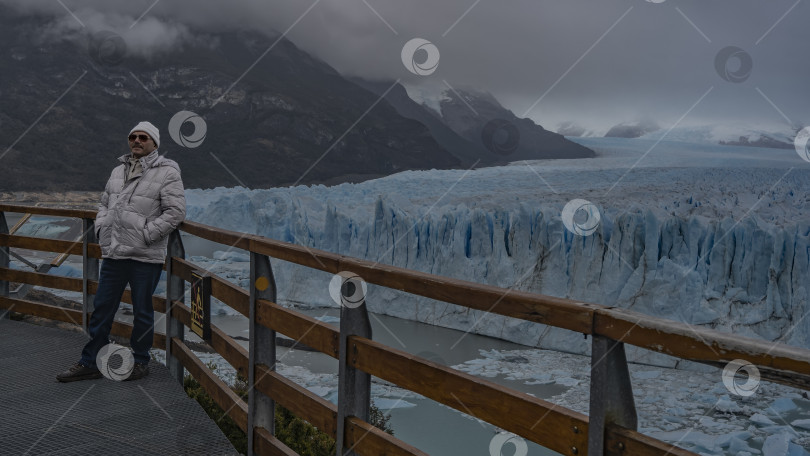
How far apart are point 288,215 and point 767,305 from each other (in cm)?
1671

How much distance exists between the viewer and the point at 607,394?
1356mm

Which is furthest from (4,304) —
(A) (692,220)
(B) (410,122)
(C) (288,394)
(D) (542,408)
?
(B) (410,122)

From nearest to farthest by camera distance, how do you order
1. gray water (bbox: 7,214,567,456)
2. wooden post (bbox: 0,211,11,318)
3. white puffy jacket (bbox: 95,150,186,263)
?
white puffy jacket (bbox: 95,150,186,263) < wooden post (bbox: 0,211,11,318) < gray water (bbox: 7,214,567,456)

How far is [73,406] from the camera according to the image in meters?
3.52

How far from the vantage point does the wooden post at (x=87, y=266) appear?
16.0 ft

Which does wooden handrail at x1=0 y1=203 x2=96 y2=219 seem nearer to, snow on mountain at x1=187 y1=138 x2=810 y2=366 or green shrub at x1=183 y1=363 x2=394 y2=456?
green shrub at x1=183 y1=363 x2=394 y2=456

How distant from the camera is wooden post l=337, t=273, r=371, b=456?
2146 millimetres

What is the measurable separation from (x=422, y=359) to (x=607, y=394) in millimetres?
670
